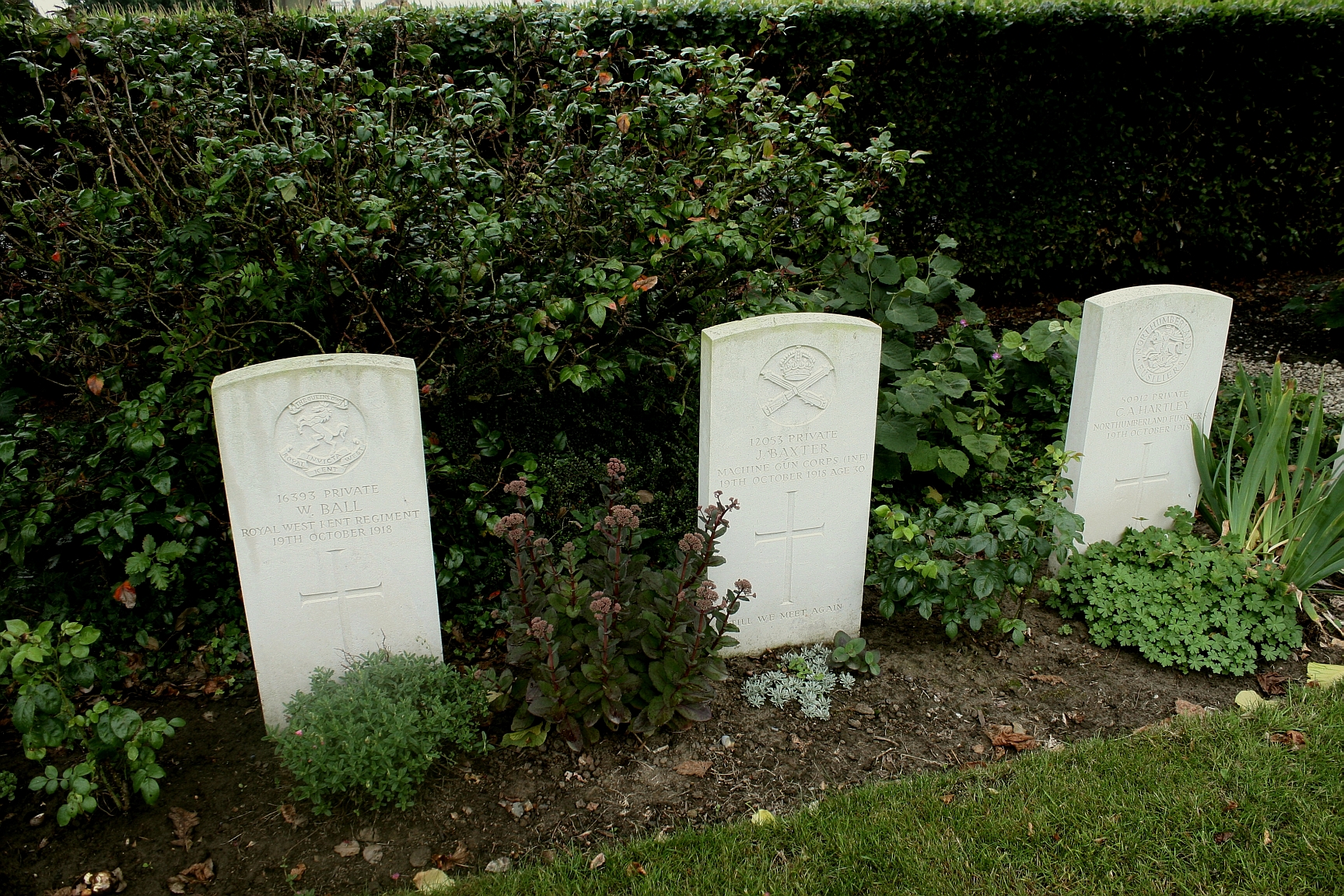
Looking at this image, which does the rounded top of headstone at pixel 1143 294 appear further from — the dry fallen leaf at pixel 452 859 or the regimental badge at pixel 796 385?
the dry fallen leaf at pixel 452 859

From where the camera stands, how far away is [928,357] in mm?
5082

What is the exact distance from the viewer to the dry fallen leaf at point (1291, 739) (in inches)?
126

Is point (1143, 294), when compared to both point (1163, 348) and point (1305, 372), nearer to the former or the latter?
point (1163, 348)

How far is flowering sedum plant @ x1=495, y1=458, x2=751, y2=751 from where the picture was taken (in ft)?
10.5

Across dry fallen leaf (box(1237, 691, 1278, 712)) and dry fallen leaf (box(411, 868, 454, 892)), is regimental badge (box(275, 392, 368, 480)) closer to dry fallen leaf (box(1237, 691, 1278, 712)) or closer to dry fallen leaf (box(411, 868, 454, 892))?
dry fallen leaf (box(411, 868, 454, 892))

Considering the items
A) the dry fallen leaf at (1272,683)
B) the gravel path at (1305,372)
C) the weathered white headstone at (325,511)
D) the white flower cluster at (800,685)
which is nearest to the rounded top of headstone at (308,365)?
the weathered white headstone at (325,511)

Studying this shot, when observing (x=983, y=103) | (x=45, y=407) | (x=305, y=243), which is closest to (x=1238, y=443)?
(x=983, y=103)

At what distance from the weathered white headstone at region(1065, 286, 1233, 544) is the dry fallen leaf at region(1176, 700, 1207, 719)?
1.01 m

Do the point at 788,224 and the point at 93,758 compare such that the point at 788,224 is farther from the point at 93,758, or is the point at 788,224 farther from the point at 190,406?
the point at 93,758

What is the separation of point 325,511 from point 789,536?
187 centimetres

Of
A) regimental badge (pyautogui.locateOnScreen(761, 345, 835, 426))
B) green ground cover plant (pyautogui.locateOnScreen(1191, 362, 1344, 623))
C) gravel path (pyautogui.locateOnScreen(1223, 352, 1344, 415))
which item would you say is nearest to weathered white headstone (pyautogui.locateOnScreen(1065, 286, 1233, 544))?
green ground cover plant (pyautogui.locateOnScreen(1191, 362, 1344, 623))

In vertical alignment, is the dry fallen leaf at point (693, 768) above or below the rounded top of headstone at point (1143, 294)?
below

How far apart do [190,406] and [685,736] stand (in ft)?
8.52

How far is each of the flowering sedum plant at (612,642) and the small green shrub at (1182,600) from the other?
5.87ft
